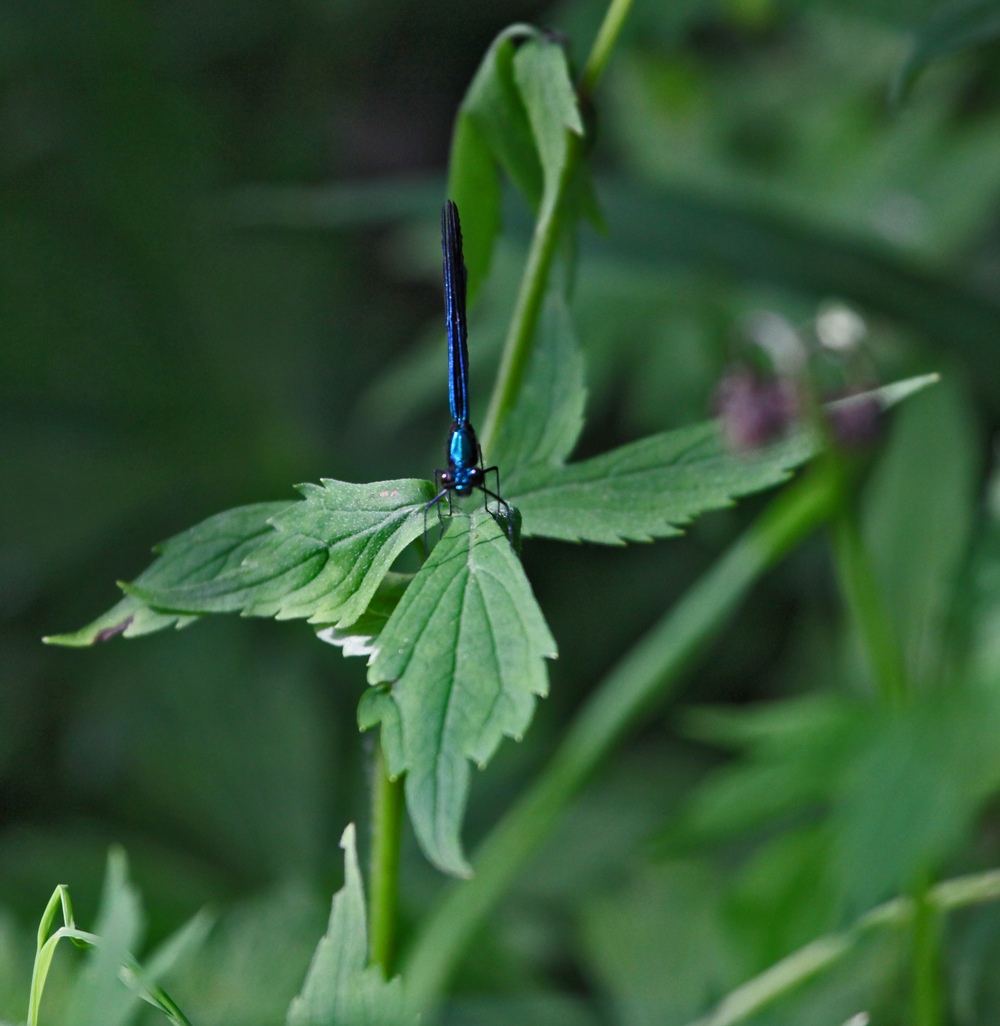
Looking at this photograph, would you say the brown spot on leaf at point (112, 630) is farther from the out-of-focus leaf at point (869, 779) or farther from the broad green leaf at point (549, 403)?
the out-of-focus leaf at point (869, 779)

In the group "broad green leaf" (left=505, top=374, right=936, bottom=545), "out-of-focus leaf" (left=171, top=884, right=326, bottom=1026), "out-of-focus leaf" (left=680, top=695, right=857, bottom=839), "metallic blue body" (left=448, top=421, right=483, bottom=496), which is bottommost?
"out-of-focus leaf" (left=171, top=884, right=326, bottom=1026)

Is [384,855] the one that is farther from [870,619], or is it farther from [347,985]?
[870,619]


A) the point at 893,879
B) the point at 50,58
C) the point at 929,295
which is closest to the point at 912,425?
the point at 929,295

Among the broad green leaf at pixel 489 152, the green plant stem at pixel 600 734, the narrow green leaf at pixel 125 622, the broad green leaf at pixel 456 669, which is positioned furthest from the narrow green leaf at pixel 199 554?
the green plant stem at pixel 600 734

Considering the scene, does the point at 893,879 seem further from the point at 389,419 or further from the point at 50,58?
the point at 50,58

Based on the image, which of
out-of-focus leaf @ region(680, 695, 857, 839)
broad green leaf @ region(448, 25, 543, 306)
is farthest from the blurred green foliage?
broad green leaf @ region(448, 25, 543, 306)

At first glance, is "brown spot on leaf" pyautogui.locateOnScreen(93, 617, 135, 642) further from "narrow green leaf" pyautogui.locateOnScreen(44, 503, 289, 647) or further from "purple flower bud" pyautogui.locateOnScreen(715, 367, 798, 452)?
"purple flower bud" pyautogui.locateOnScreen(715, 367, 798, 452)
